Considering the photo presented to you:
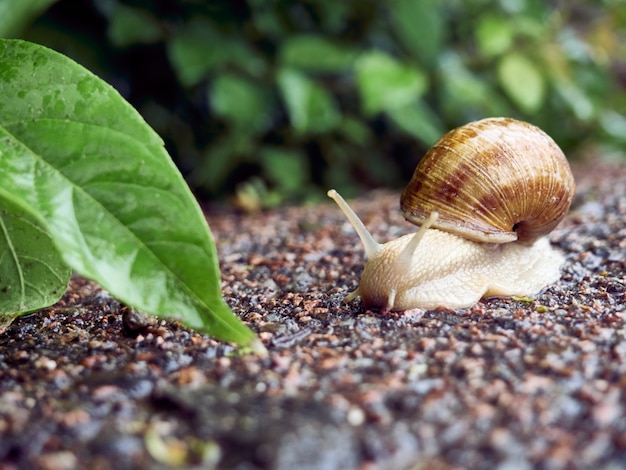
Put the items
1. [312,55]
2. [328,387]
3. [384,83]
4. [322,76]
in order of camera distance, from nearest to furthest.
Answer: [328,387]
[384,83]
[312,55]
[322,76]

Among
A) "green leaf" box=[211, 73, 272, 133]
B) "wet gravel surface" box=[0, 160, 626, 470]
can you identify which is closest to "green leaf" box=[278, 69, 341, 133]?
"green leaf" box=[211, 73, 272, 133]

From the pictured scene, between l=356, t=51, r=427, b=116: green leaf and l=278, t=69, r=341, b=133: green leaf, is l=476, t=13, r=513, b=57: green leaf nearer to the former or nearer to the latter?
l=356, t=51, r=427, b=116: green leaf

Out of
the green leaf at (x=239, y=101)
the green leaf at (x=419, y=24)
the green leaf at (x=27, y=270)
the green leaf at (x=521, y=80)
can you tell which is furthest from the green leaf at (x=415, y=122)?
the green leaf at (x=27, y=270)

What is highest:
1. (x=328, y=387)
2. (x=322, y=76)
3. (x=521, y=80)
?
(x=521, y=80)

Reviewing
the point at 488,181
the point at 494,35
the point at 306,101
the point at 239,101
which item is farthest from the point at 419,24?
the point at 488,181

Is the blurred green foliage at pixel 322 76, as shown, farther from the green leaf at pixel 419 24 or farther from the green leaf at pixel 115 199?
the green leaf at pixel 115 199

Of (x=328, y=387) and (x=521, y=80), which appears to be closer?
(x=328, y=387)

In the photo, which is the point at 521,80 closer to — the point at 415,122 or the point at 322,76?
the point at 415,122

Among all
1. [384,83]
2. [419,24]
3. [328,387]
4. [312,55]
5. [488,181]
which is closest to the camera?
[328,387]
